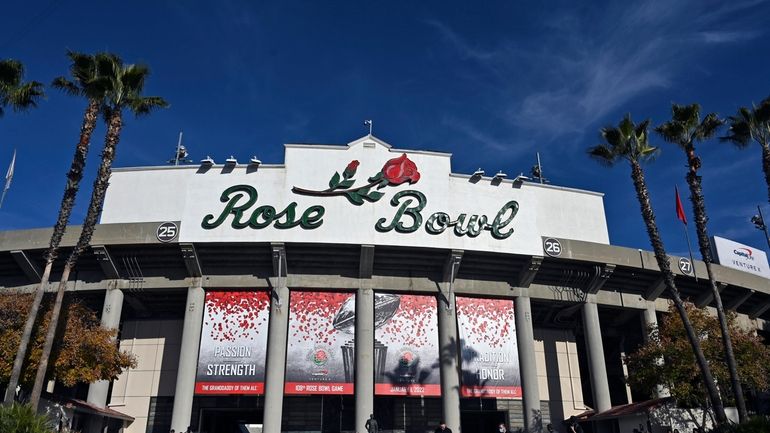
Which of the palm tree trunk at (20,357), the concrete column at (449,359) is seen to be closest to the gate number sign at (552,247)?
the concrete column at (449,359)

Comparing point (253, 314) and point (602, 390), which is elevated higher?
point (253, 314)

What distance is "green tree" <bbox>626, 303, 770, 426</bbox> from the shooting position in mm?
29609

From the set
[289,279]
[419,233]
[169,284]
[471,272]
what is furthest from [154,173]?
[471,272]

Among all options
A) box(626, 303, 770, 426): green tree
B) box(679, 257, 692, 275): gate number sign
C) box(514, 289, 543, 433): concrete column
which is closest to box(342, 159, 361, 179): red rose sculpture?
box(514, 289, 543, 433): concrete column

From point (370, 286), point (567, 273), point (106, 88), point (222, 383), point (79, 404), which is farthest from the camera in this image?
point (567, 273)

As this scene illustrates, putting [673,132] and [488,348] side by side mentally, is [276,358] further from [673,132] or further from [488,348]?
[673,132]

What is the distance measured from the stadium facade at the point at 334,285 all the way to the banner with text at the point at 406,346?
0.08m

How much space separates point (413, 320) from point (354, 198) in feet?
26.3

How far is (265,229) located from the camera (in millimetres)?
33812

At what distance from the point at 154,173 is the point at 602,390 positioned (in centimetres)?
3025

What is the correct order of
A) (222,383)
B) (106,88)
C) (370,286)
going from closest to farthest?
1. (106,88)
2. (222,383)
3. (370,286)

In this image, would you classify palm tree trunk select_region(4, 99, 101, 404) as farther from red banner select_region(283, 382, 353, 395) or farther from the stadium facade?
red banner select_region(283, 382, 353, 395)

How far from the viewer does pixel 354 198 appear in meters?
35.0

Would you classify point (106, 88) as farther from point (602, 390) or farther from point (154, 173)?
point (602, 390)
